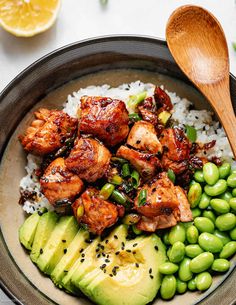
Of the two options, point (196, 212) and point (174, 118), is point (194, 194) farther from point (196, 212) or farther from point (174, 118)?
point (174, 118)

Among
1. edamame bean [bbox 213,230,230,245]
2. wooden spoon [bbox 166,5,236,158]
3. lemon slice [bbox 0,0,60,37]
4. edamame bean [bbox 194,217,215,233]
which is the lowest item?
edamame bean [bbox 213,230,230,245]

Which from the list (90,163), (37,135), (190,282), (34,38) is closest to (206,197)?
(190,282)

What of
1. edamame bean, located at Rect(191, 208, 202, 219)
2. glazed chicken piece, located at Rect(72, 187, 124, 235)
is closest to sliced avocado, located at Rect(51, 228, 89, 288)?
glazed chicken piece, located at Rect(72, 187, 124, 235)

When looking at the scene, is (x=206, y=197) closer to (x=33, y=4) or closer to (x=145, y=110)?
(x=145, y=110)

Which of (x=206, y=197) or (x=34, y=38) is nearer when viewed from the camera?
(x=206, y=197)

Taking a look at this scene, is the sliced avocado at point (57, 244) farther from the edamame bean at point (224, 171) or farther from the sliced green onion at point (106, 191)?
the edamame bean at point (224, 171)

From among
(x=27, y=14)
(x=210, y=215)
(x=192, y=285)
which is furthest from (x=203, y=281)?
(x=27, y=14)

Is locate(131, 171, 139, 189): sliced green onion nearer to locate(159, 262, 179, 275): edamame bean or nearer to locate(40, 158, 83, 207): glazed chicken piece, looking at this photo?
locate(40, 158, 83, 207): glazed chicken piece
